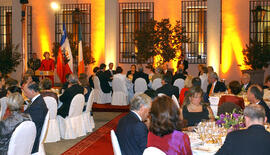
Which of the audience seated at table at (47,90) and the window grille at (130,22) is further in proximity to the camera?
the window grille at (130,22)

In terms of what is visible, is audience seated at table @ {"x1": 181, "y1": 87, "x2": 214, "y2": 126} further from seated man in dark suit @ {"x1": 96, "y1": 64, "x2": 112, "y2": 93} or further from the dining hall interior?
seated man in dark suit @ {"x1": 96, "y1": 64, "x2": 112, "y2": 93}

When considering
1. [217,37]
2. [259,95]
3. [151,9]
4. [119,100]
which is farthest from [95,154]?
[151,9]

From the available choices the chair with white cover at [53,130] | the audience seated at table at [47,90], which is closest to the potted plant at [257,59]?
the chair with white cover at [53,130]

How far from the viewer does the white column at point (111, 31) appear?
1579 cm

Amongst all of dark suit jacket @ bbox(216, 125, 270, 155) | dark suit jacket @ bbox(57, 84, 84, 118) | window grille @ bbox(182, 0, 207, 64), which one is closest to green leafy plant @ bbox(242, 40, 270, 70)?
window grille @ bbox(182, 0, 207, 64)

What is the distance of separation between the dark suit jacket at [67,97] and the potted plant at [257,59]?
821 centimetres

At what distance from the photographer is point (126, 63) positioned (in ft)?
54.3

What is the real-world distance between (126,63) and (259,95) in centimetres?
1137

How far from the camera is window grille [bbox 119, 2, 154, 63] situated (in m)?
16.6

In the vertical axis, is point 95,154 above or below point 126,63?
below

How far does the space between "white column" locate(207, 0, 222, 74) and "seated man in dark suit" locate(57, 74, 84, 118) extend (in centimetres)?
868

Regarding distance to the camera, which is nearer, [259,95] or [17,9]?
[259,95]

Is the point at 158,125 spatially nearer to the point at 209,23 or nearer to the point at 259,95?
the point at 259,95

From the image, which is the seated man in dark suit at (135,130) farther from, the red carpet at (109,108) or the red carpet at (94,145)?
the red carpet at (109,108)
